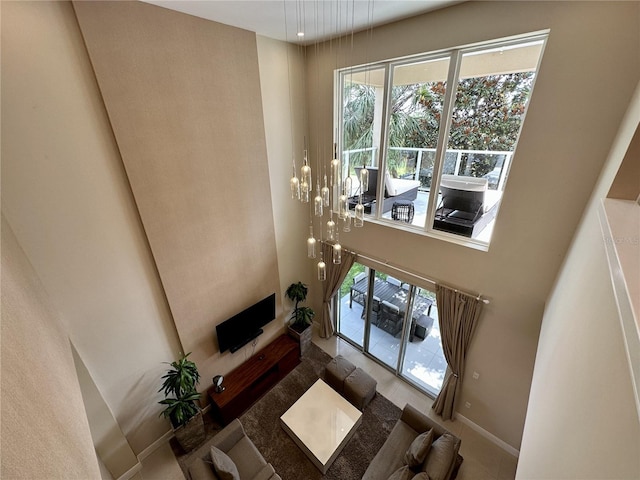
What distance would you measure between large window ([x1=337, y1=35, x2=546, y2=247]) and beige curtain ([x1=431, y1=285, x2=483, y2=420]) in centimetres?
83

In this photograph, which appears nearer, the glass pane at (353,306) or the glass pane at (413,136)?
the glass pane at (413,136)

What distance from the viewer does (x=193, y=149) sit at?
3.27 m

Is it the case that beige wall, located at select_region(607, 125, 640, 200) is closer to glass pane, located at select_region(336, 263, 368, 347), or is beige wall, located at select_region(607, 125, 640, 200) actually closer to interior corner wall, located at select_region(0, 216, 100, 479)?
interior corner wall, located at select_region(0, 216, 100, 479)

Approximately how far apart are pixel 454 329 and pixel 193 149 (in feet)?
14.1

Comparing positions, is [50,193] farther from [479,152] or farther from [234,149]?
[479,152]

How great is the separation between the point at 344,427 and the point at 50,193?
14.5 feet

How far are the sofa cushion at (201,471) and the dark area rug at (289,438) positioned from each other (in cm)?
36

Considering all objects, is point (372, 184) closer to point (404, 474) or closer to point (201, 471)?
point (404, 474)

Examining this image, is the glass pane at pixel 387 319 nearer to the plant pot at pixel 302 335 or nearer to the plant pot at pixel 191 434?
the plant pot at pixel 302 335

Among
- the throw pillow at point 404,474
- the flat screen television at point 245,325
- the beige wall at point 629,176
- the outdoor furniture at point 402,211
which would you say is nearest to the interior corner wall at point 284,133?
the flat screen television at point 245,325

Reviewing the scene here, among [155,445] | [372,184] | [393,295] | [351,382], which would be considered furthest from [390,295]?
[155,445]

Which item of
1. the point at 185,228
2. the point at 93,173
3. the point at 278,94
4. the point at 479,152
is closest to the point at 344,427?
the point at 185,228

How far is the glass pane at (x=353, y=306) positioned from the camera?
5254 mm

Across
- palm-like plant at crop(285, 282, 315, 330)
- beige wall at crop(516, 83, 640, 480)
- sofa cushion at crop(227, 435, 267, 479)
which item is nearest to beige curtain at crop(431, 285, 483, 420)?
beige wall at crop(516, 83, 640, 480)
